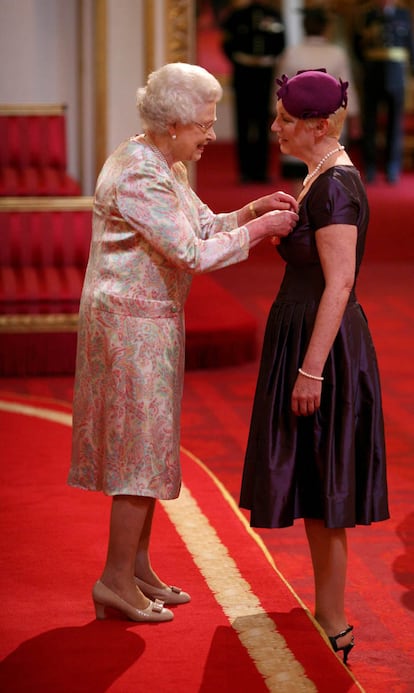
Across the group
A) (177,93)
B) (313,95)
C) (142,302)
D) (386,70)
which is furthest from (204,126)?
(386,70)

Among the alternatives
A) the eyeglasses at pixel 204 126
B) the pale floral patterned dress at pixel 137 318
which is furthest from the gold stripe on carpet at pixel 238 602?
the eyeglasses at pixel 204 126

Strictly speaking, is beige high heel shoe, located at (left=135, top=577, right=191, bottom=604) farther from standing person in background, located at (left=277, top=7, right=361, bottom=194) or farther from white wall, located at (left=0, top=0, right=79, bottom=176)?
standing person in background, located at (left=277, top=7, right=361, bottom=194)

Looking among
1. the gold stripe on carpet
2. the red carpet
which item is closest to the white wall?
the red carpet

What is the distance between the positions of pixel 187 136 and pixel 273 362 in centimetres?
61

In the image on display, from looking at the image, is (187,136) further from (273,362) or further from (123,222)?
(273,362)

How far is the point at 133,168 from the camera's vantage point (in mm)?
3115

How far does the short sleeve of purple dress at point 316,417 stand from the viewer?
10.5 feet

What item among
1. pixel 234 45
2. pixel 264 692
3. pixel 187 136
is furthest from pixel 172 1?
pixel 264 692

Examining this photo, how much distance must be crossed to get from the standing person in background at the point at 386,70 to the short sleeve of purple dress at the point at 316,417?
10.9 m

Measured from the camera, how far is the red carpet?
9.85 ft

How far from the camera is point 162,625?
3.32 meters

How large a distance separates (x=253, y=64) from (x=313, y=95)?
1012 centimetres

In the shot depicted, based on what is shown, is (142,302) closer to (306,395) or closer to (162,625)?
(306,395)

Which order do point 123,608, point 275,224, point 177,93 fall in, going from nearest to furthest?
point 177,93
point 275,224
point 123,608
